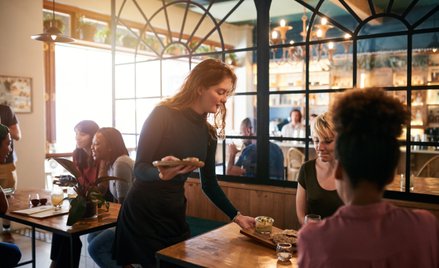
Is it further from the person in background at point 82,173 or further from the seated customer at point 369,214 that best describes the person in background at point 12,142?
the seated customer at point 369,214

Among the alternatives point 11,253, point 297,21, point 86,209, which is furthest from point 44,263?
point 297,21

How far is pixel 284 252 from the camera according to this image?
1.70m

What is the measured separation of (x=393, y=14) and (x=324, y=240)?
2.19 meters

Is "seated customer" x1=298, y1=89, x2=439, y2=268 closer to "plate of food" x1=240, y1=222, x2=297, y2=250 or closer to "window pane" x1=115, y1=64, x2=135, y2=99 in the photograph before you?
"plate of food" x1=240, y1=222, x2=297, y2=250

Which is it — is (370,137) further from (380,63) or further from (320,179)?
(380,63)

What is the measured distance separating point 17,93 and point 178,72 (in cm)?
204

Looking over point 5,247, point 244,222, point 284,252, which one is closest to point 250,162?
point 244,222

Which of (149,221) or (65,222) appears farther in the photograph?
(65,222)

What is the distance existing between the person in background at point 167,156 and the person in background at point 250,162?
1.21m

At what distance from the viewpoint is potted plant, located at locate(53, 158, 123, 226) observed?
89.5 inches

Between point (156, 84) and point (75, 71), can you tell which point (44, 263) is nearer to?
point (156, 84)

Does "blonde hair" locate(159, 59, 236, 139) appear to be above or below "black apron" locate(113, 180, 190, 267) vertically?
above

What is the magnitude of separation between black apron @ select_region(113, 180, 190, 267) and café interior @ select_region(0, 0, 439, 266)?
0.90 meters

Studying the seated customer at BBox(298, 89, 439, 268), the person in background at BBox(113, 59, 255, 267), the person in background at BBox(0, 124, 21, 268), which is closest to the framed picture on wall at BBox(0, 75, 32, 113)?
the person in background at BBox(0, 124, 21, 268)
